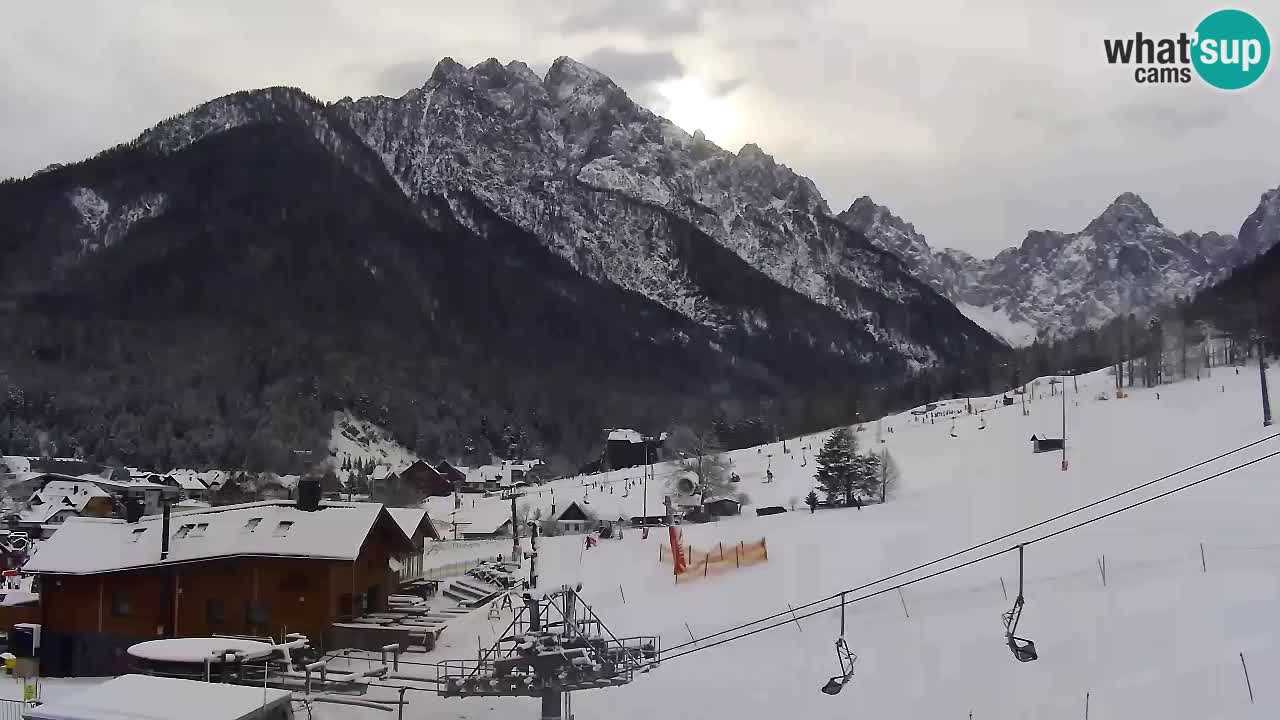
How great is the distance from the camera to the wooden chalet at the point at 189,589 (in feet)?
99.2

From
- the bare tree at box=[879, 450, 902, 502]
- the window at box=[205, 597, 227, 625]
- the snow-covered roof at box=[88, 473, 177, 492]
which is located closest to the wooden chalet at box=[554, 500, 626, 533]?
the bare tree at box=[879, 450, 902, 502]

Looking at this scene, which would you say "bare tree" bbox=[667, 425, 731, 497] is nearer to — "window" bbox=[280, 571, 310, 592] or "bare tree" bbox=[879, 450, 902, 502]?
"bare tree" bbox=[879, 450, 902, 502]

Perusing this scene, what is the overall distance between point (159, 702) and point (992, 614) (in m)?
17.3

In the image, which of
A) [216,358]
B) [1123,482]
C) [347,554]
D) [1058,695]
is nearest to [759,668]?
[1058,695]

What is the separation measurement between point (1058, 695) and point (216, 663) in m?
19.0

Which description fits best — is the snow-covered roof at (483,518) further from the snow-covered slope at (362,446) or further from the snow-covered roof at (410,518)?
the snow-covered slope at (362,446)

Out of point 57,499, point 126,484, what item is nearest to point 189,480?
point 126,484

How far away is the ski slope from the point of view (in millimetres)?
17625

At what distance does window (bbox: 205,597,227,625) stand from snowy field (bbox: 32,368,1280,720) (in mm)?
7315

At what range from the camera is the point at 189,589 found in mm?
30625

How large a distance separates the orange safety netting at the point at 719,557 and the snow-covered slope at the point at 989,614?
2.97 ft

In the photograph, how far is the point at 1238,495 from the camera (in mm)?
27172

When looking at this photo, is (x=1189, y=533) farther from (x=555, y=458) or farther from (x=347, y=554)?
(x=555, y=458)

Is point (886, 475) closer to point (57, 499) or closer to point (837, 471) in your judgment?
point (837, 471)
